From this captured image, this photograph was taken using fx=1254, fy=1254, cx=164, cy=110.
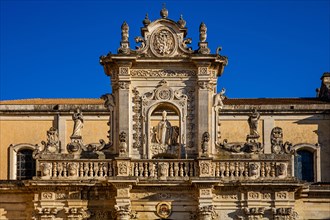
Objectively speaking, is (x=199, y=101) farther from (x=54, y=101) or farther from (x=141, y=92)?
(x=54, y=101)

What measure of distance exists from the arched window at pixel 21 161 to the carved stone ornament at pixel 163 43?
45.6 feet

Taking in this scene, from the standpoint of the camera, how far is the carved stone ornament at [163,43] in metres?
45.5

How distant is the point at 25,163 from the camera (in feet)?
190

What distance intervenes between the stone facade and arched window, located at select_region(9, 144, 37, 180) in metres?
12.1

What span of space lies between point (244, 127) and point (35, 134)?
9635 mm

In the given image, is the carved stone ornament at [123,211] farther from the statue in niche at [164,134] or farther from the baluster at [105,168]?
the statue in niche at [164,134]

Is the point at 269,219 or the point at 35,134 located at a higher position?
the point at 35,134

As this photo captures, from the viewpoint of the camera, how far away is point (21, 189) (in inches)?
1783

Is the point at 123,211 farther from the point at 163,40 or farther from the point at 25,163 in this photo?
the point at 25,163

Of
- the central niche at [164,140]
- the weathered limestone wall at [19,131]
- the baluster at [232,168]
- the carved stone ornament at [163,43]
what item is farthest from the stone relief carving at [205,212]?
the weathered limestone wall at [19,131]

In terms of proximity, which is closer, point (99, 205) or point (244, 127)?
point (99, 205)

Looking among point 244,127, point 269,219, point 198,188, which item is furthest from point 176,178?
point 244,127

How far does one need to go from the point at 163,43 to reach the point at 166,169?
15.3 ft

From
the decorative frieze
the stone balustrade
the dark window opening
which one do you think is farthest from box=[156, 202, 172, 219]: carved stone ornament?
the dark window opening
